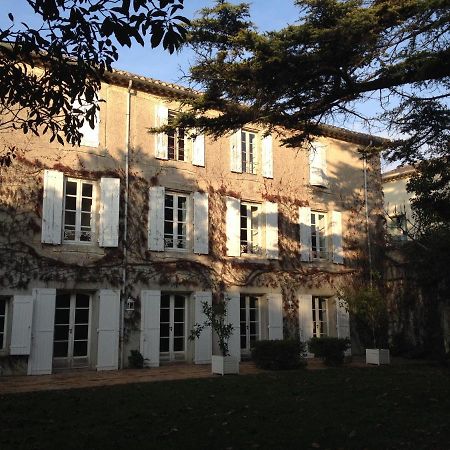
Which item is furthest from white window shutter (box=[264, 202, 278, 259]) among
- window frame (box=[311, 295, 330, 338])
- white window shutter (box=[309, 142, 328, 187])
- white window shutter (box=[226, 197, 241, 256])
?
window frame (box=[311, 295, 330, 338])

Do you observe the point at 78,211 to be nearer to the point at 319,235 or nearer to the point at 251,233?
the point at 251,233

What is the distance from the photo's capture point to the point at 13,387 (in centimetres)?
898

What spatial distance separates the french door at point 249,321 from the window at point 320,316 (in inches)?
80.1

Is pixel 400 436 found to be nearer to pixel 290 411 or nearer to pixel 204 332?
pixel 290 411

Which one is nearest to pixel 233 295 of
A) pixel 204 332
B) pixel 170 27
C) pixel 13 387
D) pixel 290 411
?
pixel 204 332

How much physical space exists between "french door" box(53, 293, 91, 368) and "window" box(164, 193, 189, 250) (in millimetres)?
2595

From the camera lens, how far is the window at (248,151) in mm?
15105

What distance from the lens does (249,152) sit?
50.2 feet

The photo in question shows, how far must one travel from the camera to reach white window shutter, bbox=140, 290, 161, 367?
12.3 meters

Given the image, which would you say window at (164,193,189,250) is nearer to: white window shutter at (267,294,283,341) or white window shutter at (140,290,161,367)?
white window shutter at (140,290,161,367)

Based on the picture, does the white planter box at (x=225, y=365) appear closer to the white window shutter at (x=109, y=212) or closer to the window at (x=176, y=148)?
the white window shutter at (x=109, y=212)

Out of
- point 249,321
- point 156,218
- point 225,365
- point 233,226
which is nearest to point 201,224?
point 233,226

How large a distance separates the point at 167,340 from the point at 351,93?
8532 millimetres

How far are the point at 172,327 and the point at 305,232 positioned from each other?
197 inches
